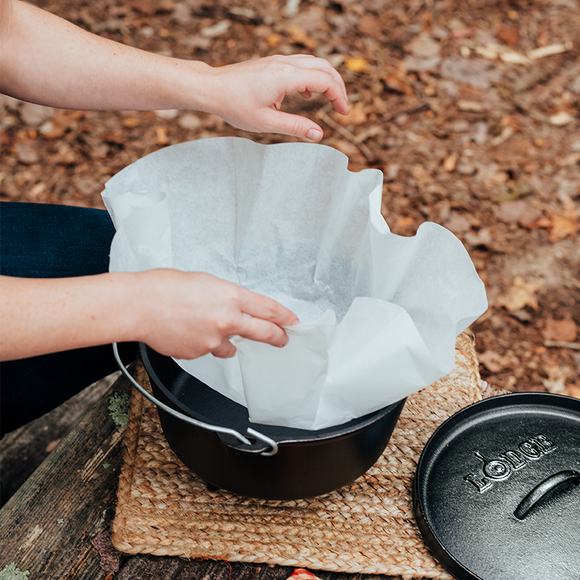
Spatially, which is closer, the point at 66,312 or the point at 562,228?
the point at 66,312

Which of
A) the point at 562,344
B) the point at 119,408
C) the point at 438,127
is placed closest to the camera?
the point at 119,408

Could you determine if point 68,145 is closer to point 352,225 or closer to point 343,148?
point 343,148

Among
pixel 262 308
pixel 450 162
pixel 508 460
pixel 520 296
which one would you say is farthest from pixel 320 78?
pixel 450 162

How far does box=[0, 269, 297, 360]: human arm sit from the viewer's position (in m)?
0.62

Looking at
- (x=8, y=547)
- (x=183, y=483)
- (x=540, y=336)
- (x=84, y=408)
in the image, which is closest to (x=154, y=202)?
(x=183, y=483)

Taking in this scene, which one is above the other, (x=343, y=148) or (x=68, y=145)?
(x=343, y=148)

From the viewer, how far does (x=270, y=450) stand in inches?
27.0

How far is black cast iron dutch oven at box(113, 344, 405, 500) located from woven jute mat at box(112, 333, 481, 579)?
64 millimetres

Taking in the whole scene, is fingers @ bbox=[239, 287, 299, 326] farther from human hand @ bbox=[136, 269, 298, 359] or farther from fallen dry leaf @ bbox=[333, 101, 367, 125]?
fallen dry leaf @ bbox=[333, 101, 367, 125]

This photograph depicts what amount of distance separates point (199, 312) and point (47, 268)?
46cm

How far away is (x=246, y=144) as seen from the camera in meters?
0.92

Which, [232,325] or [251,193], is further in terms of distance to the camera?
[251,193]

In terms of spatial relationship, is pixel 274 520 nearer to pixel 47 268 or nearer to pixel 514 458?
pixel 514 458

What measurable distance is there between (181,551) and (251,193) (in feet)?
1.89
